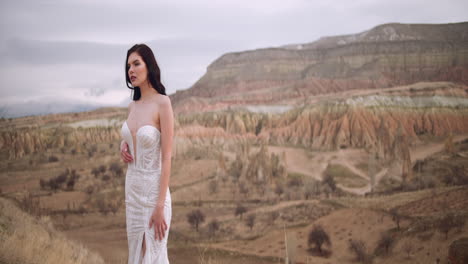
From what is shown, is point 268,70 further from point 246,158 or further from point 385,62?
point 246,158

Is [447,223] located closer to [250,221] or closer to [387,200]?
[387,200]

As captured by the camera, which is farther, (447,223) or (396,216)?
(396,216)

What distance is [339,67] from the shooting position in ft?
139

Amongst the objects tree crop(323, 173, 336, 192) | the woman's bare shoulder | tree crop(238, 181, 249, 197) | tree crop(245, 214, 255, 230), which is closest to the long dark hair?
the woman's bare shoulder

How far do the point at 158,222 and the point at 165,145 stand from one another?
46cm

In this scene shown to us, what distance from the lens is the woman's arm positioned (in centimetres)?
228

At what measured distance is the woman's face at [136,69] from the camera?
95.0 inches

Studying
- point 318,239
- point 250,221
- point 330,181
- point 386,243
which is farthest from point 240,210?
point 330,181

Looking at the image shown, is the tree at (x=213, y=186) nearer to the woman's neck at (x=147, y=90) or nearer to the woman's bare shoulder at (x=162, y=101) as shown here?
the woman's neck at (x=147, y=90)

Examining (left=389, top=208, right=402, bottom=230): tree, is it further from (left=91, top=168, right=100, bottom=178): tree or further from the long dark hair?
(left=91, top=168, right=100, bottom=178): tree

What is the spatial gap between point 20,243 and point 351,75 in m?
38.8

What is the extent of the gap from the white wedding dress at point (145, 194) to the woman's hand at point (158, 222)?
33 mm

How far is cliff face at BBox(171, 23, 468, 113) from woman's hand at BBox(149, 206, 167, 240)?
27.0 meters

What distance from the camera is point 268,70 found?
47.3 m
